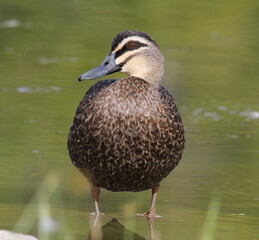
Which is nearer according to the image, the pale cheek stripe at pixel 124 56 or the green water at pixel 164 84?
the green water at pixel 164 84

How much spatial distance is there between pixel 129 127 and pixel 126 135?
56 millimetres

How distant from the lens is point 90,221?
5320 millimetres

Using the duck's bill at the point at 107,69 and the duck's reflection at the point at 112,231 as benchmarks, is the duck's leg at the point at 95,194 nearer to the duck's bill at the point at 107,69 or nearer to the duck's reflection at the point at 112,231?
the duck's reflection at the point at 112,231

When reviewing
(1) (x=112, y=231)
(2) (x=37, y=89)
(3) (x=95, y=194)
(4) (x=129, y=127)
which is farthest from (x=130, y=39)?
(2) (x=37, y=89)

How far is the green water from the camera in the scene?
5.35m

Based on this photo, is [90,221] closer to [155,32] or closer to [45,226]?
[45,226]

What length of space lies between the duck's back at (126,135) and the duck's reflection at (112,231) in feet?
1.08

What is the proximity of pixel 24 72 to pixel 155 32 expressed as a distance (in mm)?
2812

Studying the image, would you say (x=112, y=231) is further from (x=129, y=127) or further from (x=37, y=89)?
(x=37, y=89)

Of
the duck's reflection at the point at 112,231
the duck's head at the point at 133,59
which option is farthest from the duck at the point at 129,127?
the duck's reflection at the point at 112,231

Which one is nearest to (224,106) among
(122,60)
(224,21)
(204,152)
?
(204,152)

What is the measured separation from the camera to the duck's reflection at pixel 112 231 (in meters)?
4.98

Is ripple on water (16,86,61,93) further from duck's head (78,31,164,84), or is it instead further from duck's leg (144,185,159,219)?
duck's leg (144,185,159,219)

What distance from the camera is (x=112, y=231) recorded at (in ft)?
16.9
